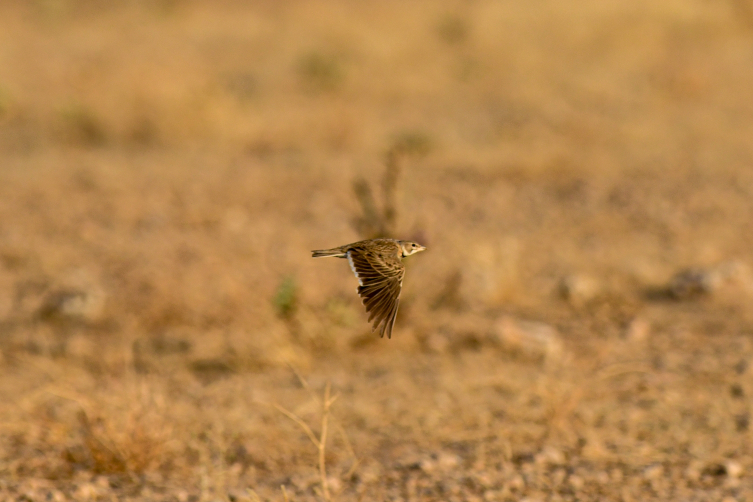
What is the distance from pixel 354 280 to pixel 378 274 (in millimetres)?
2659

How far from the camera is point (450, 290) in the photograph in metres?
4.62

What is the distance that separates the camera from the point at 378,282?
7.32 feet

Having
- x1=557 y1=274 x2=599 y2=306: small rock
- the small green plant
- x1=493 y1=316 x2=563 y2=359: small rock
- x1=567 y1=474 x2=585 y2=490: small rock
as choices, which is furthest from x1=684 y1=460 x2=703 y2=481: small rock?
the small green plant

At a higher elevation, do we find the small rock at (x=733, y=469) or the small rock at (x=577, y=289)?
the small rock at (x=577, y=289)

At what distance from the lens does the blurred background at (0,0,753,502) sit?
2.98m

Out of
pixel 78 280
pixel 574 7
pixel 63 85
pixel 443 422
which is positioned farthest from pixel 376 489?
pixel 574 7

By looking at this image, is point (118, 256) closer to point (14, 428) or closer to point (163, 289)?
point (163, 289)

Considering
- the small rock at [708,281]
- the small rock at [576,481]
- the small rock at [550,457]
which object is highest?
the small rock at [708,281]

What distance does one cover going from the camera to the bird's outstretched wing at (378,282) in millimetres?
2057

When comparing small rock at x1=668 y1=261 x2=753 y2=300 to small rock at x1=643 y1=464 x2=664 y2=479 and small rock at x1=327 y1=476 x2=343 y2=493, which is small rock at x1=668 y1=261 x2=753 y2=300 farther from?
small rock at x1=327 y1=476 x2=343 y2=493

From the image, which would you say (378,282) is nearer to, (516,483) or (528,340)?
(516,483)

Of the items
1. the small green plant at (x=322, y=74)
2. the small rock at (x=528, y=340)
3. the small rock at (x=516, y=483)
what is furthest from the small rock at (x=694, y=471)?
the small green plant at (x=322, y=74)

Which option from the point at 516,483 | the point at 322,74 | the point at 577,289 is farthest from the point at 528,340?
the point at 322,74

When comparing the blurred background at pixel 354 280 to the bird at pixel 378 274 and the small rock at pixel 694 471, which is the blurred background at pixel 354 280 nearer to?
the small rock at pixel 694 471
